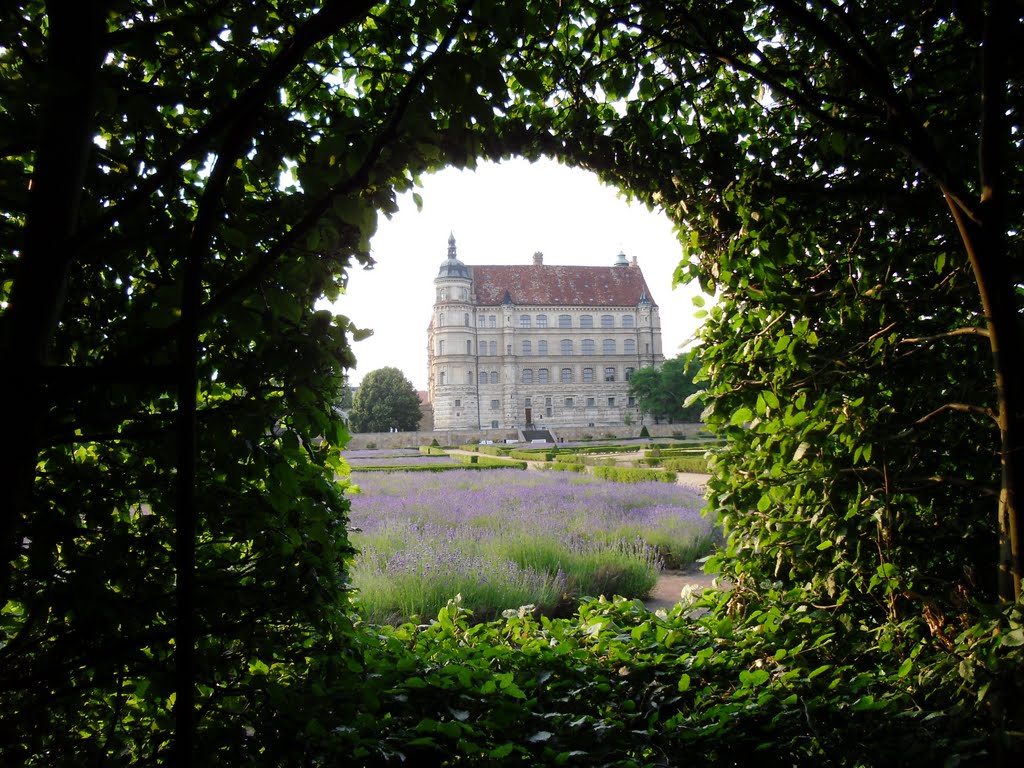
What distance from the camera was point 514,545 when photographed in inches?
268

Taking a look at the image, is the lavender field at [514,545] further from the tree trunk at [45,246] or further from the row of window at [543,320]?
the row of window at [543,320]

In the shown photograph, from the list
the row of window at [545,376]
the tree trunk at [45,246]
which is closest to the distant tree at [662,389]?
the row of window at [545,376]

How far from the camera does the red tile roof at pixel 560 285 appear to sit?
201 feet

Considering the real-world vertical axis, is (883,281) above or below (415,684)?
above

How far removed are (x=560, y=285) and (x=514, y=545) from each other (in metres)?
57.5

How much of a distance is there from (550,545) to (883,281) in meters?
5.07

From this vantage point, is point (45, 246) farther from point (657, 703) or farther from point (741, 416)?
point (741, 416)

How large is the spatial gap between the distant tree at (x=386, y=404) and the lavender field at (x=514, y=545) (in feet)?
132

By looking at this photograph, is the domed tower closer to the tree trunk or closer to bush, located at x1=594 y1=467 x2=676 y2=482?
bush, located at x1=594 y1=467 x2=676 y2=482

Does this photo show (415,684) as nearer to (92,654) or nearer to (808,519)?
(92,654)

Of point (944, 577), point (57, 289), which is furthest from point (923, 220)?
point (57, 289)

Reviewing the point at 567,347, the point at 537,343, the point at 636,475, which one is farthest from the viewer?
the point at 567,347

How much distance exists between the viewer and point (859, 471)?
2.30 m

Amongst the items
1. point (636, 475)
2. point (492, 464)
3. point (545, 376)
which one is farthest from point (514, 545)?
point (545, 376)
